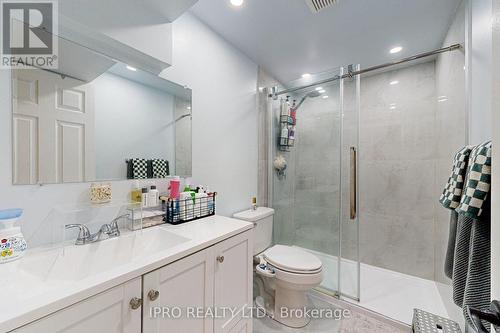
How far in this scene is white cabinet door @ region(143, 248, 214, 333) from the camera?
0.77 metres

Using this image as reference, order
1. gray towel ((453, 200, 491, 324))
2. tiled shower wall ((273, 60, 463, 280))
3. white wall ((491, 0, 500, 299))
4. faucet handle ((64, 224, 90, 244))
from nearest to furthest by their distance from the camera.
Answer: white wall ((491, 0, 500, 299)), gray towel ((453, 200, 491, 324)), faucet handle ((64, 224, 90, 244)), tiled shower wall ((273, 60, 463, 280))

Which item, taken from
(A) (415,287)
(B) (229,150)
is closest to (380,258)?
(A) (415,287)

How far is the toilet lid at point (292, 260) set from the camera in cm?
155

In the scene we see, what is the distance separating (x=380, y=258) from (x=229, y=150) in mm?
2174

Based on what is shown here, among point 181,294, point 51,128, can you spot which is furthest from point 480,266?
point 51,128

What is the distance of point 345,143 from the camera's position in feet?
6.68

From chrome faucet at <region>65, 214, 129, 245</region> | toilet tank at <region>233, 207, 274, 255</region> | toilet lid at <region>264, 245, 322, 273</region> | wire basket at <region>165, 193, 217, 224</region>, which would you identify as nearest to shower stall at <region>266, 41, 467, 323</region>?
toilet tank at <region>233, 207, 274, 255</region>

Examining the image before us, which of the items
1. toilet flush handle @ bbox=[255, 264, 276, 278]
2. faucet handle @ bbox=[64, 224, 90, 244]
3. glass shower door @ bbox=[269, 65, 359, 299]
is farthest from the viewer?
glass shower door @ bbox=[269, 65, 359, 299]

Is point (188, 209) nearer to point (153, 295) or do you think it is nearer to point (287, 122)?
point (153, 295)

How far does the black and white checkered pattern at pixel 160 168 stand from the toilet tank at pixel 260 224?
0.77m

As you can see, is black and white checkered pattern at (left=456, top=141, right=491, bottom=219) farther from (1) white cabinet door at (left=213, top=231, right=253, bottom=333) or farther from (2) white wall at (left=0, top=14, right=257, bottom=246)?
(2) white wall at (left=0, top=14, right=257, bottom=246)

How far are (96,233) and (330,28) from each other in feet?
6.95

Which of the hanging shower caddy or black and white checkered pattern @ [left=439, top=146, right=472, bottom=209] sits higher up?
the hanging shower caddy

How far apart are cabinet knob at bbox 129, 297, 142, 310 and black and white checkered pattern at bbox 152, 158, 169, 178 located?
75cm
